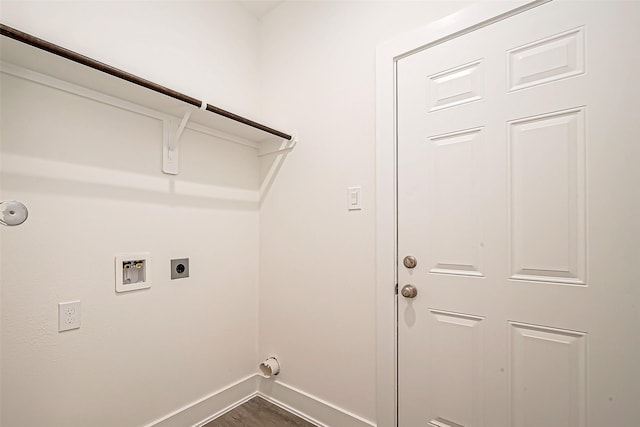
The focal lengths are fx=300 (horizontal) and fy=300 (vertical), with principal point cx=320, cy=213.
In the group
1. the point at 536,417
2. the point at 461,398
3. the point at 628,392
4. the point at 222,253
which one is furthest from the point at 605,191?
the point at 222,253

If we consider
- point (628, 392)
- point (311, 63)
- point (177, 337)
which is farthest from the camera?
point (311, 63)

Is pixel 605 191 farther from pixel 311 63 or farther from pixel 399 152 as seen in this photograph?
pixel 311 63

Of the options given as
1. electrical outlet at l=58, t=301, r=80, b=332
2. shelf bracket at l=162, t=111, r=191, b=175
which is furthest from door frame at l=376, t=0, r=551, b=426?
electrical outlet at l=58, t=301, r=80, b=332

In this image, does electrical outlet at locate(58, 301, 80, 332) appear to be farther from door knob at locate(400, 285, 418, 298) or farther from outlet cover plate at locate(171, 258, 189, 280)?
door knob at locate(400, 285, 418, 298)

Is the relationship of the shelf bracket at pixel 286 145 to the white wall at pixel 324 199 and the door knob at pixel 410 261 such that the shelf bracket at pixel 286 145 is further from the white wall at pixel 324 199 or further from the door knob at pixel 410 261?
the door knob at pixel 410 261

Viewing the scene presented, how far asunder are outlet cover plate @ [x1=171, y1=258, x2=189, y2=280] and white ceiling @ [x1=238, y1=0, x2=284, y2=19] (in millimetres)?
1714

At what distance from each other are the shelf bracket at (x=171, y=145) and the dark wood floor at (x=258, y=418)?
1448 mm

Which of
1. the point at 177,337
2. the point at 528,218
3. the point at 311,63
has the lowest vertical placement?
the point at 177,337

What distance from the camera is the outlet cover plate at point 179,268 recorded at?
1.62 meters

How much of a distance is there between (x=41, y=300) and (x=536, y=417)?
197cm

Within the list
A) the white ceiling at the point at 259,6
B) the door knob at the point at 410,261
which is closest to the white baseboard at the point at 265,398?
the door knob at the point at 410,261

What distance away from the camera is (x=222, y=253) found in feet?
6.08

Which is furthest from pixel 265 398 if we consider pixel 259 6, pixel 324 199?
pixel 259 6

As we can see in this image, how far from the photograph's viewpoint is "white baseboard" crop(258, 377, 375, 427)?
5.23 ft
